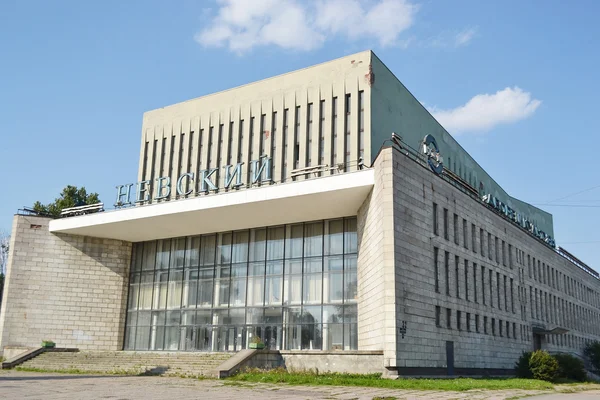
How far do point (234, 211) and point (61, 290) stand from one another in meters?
15.1

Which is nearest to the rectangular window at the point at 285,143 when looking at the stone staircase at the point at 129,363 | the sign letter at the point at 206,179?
the sign letter at the point at 206,179

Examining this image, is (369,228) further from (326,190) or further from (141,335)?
(141,335)

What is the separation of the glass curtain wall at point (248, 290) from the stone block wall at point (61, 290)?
5.16 ft

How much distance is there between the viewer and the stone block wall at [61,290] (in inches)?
1598

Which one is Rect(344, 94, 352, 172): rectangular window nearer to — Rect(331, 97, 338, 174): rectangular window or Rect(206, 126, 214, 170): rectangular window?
Rect(331, 97, 338, 174): rectangular window

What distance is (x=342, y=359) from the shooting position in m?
29.4

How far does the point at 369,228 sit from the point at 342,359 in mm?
7388

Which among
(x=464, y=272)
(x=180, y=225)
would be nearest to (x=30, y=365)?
(x=180, y=225)

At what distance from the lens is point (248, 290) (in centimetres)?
4009

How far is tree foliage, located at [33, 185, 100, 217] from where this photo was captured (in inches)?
2420

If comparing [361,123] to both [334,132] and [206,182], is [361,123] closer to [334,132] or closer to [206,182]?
[334,132]

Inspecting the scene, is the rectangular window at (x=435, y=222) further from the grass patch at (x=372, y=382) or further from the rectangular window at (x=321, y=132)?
the rectangular window at (x=321, y=132)

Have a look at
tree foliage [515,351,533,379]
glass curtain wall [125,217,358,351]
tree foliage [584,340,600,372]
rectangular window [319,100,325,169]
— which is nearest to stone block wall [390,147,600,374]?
tree foliage [515,351,533,379]

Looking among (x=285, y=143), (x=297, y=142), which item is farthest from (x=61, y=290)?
(x=297, y=142)
